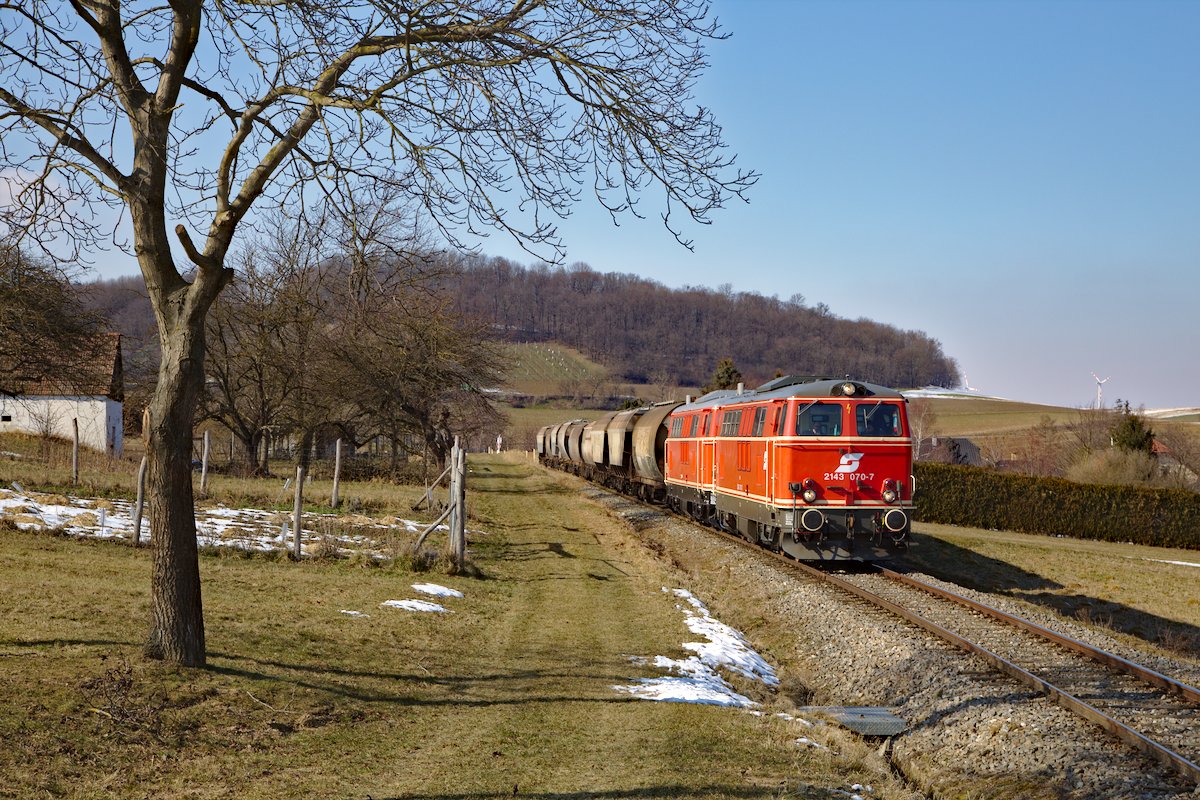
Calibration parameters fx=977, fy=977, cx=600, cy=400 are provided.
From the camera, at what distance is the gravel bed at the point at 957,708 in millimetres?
7453

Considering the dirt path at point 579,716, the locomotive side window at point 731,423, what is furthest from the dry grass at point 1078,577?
the dirt path at point 579,716

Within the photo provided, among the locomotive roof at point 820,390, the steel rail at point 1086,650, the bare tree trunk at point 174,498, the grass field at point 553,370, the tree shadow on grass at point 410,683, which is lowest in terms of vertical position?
the steel rail at point 1086,650

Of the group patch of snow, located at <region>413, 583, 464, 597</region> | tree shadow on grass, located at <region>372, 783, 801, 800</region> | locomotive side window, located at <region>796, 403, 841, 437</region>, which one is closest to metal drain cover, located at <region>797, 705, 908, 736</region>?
tree shadow on grass, located at <region>372, 783, 801, 800</region>

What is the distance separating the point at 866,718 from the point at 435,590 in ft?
20.7

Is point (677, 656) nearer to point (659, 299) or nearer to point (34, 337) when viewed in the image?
point (34, 337)

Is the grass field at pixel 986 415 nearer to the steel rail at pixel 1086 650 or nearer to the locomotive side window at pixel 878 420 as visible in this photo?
the locomotive side window at pixel 878 420

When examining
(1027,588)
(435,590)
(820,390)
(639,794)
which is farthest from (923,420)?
(639,794)

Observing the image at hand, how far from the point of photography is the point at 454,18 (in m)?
7.69

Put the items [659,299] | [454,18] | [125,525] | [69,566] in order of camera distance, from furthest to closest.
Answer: [659,299] < [125,525] < [69,566] < [454,18]

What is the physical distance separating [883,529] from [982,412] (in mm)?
98635

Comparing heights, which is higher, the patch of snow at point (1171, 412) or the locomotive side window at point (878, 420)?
the patch of snow at point (1171, 412)

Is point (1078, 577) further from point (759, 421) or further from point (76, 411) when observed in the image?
point (76, 411)

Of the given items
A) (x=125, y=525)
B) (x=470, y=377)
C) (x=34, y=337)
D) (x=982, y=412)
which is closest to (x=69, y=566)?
(x=125, y=525)

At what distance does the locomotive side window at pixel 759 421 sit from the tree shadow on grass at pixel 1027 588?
4.48 m
